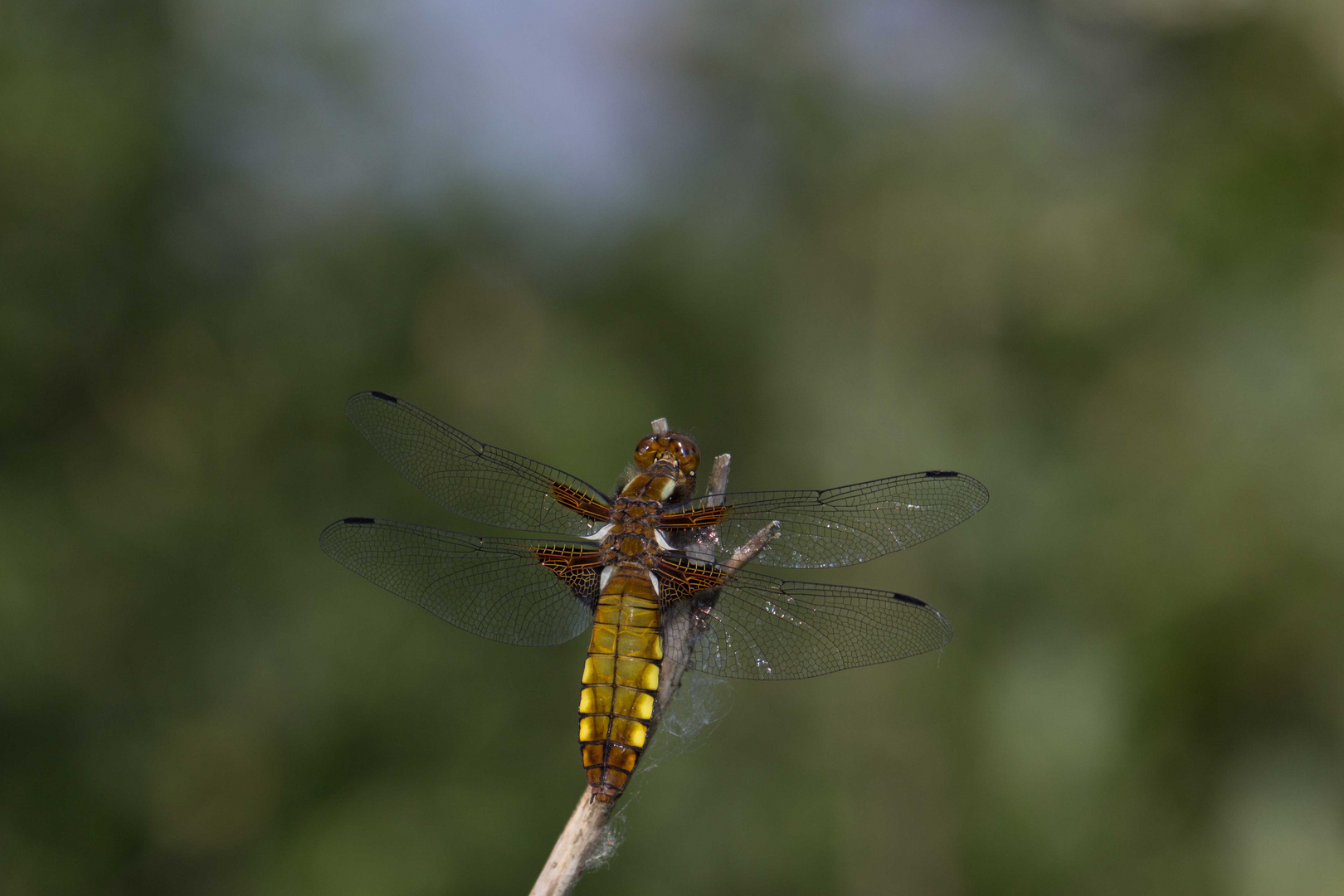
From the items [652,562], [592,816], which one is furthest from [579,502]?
[592,816]

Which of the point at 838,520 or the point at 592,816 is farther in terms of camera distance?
the point at 838,520

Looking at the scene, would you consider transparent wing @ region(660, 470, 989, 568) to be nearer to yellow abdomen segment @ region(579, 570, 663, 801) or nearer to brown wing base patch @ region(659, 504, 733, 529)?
brown wing base patch @ region(659, 504, 733, 529)

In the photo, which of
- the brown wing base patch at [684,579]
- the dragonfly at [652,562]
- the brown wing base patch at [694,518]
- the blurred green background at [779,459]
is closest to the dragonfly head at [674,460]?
the dragonfly at [652,562]

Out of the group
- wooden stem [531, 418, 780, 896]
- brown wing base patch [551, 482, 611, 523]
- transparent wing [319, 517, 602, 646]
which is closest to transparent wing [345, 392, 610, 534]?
brown wing base patch [551, 482, 611, 523]

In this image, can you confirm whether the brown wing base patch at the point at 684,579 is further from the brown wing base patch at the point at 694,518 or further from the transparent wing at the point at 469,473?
the transparent wing at the point at 469,473

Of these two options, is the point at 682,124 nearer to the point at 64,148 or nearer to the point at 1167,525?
the point at 64,148

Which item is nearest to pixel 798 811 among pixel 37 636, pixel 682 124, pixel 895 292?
pixel 895 292

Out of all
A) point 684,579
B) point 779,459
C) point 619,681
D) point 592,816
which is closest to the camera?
point 592,816

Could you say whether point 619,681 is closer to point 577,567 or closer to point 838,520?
point 577,567
